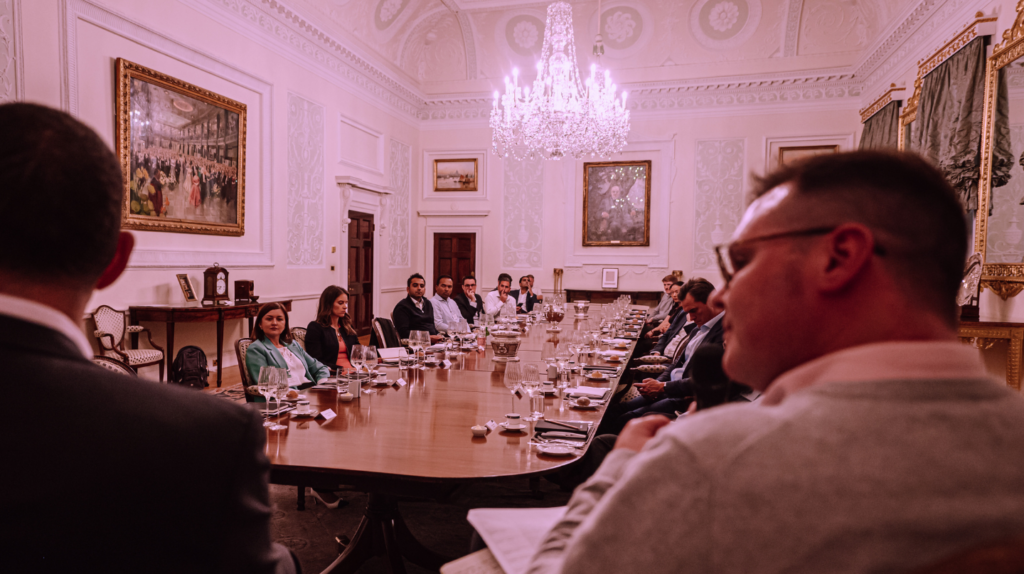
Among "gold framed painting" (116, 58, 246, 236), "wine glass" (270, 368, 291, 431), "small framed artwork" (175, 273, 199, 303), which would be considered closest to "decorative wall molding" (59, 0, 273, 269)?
"small framed artwork" (175, 273, 199, 303)

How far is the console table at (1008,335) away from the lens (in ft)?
15.6

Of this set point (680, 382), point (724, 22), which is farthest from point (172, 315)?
point (724, 22)

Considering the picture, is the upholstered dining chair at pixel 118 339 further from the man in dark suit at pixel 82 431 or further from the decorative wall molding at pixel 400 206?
the decorative wall molding at pixel 400 206

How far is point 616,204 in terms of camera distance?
38.0ft

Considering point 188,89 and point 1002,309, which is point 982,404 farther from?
point 188,89

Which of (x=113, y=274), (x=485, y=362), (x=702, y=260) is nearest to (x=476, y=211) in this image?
(x=702, y=260)

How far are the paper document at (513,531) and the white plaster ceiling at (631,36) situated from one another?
9.59 m

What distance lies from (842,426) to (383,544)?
2.39 m

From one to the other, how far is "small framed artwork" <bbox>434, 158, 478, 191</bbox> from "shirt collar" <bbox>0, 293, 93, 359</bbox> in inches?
461

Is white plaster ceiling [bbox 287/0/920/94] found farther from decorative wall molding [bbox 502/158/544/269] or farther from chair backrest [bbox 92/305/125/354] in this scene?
chair backrest [bbox 92/305/125/354]

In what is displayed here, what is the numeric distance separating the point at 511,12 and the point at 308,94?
465cm

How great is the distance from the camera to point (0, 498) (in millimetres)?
757

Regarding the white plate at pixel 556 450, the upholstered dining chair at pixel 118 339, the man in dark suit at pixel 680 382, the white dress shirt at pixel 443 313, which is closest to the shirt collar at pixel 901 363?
the white plate at pixel 556 450

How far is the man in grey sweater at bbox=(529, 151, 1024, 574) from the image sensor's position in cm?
56
